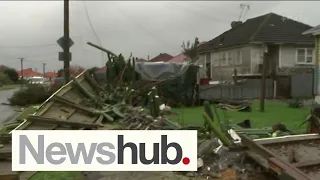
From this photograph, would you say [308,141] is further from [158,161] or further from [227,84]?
[227,84]

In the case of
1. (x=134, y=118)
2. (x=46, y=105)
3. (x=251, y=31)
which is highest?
(x=251, y=31)

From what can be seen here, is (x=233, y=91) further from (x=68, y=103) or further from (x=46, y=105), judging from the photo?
(x=46, y=105)

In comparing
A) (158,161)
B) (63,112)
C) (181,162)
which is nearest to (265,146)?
(181,162)

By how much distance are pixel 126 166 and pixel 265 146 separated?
182cm

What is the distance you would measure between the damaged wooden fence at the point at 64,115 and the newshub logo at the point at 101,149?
61 cm

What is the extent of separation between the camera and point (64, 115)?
278 inches

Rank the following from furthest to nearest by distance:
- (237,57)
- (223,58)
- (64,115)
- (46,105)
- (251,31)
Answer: (237,57) < (223,58) < (251,31) < (46,105) < (64,115)

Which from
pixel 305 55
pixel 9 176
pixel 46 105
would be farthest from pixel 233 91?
pixel 9 176

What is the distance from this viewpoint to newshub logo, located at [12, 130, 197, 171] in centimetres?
334

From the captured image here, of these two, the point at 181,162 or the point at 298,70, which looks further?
the point at 298,70

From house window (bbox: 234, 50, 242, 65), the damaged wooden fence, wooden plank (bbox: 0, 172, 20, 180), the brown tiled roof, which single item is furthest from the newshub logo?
house window (bbox: 234, 50, 242, 65)

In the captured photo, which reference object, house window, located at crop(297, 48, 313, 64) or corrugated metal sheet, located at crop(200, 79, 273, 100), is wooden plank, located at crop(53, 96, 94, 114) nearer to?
corrugated metal sheet, located at crop(200, 79, 273, 100)

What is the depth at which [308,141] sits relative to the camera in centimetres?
459

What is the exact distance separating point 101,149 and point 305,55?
1937cm
